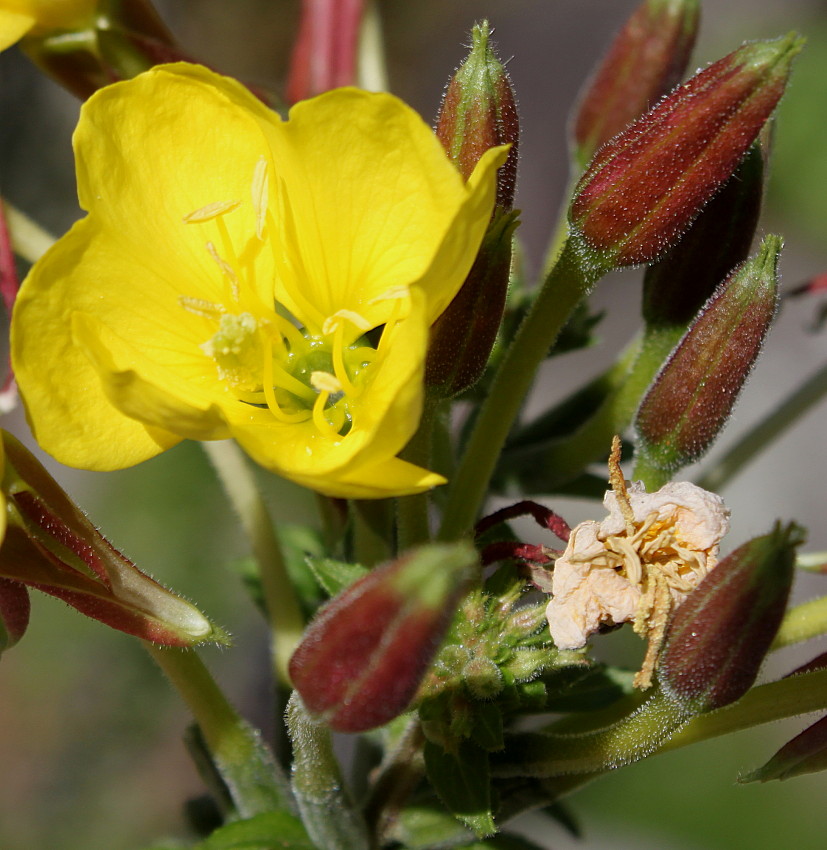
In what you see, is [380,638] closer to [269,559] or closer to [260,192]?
[260,192]

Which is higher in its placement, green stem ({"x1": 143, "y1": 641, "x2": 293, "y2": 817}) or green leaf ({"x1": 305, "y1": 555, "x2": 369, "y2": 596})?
green leaf ({"x1": 305, "y1": 555, "x2": 369, "y2": 596})

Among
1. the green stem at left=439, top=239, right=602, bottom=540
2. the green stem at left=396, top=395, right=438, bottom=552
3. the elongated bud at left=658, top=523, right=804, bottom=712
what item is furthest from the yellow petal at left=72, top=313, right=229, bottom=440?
the elongated bud at left=658, top=523, right=804, bottom=712

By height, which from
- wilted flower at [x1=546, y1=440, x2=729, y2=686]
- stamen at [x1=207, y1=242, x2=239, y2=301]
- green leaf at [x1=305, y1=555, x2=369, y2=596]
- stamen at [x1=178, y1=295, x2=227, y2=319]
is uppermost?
stamen at [x1=207, y1=242, x2=239, y2=301]

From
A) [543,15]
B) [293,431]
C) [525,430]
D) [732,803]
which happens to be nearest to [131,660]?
[732,803]

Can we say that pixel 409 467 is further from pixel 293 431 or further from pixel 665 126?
pixel 665 126

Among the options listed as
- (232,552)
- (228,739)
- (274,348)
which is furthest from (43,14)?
(232,552)

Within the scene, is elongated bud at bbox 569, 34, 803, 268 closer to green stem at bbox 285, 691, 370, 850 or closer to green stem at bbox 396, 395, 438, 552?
green stem at bbox 396, 395, 438, 552
